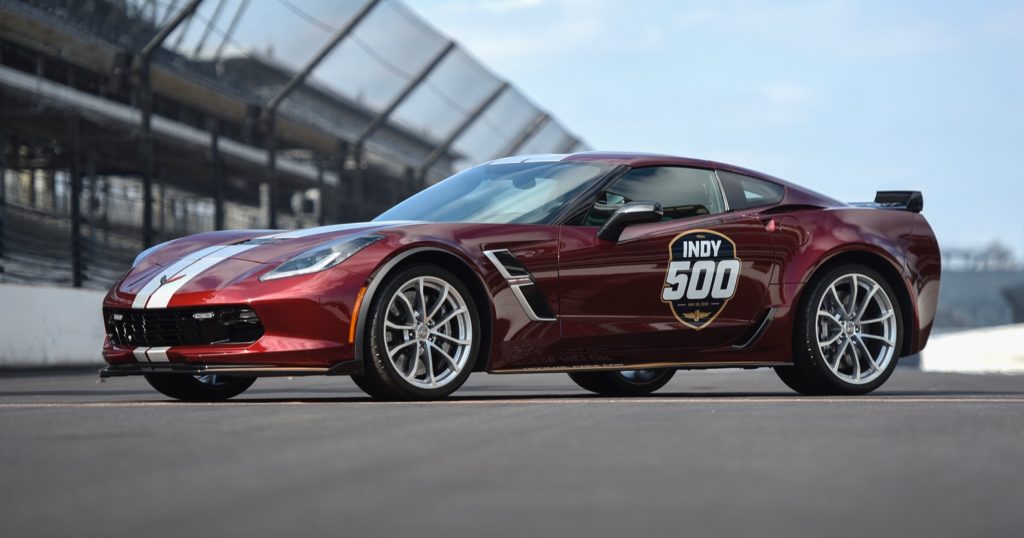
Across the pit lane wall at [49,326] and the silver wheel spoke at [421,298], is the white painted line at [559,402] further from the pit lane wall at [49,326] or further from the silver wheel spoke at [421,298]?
the pit lane wall at [49,326]

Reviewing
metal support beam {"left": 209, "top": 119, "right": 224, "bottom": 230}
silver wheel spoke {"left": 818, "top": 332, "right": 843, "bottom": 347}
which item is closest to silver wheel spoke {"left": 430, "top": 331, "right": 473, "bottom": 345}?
silver wheel spoke {"left": 818, "top": 332, "right": 843, "bottom": 347}

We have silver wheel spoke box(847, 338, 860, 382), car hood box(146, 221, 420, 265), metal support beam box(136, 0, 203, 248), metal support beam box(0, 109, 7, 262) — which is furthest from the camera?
metal support beam box(136, 0, 203, 248)

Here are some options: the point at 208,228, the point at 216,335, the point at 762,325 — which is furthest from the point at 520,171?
the point at 208,228

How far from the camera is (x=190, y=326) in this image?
6.71m

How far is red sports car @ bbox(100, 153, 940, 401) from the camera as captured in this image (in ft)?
21.6

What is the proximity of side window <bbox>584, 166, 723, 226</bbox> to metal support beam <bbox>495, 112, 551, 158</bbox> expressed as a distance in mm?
15184

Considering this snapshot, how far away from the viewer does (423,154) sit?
22.0 metres

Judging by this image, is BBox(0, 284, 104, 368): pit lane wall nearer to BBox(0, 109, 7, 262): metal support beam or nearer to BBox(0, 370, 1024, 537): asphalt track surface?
BBox(0, 109, 7, 262): metal support beam

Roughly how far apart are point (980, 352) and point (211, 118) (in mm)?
12618

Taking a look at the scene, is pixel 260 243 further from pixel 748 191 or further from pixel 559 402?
pixel 748 191

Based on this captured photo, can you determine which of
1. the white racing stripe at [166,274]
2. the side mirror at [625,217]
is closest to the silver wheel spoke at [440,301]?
the side mirror at [625,217]

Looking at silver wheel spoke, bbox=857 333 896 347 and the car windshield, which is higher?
the car windshield

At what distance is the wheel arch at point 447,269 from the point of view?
655 centimetres

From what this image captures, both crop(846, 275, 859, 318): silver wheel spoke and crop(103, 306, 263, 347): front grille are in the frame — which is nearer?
crop(103, 306, 263, 347): front grille
